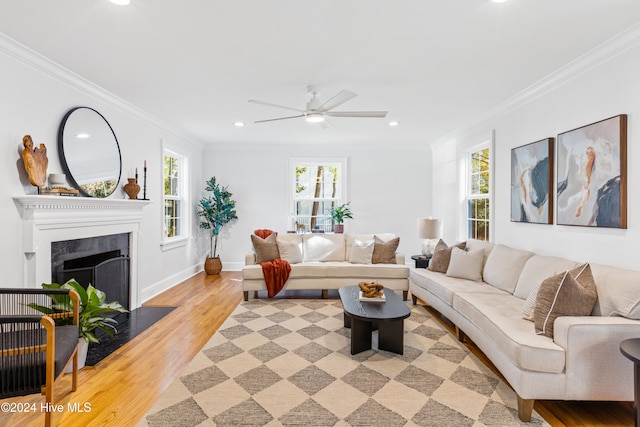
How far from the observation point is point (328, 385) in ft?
8.28

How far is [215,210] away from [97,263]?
3.01 meters

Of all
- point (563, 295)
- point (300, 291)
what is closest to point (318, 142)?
point (300, 291)

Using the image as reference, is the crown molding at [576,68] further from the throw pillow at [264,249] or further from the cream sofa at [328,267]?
the throw pillow at [264,249]

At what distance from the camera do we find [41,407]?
7.32ft

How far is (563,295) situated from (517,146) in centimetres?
229

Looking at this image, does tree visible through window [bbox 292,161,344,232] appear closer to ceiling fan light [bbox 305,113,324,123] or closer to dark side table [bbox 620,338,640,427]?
ceiling fan light [bbox 305,113,324,123]

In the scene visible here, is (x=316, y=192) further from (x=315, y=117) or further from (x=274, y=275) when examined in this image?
(x=315, y=117)

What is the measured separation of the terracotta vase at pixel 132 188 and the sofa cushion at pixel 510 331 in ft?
12.5

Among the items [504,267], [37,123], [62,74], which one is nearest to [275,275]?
[504,267]

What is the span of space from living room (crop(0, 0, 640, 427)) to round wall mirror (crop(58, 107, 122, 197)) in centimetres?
8

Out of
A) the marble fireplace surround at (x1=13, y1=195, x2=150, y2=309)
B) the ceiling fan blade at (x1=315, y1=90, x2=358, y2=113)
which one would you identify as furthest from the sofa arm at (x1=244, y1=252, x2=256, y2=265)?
the ceiling fan blade at (x1=315, y1=90, x2=358, y2=113)

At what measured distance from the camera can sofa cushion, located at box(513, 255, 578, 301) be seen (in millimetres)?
2959

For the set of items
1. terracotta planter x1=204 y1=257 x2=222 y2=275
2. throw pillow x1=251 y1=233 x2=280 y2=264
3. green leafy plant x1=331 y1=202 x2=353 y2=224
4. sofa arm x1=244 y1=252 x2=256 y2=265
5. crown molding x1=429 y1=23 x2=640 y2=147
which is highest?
crown molding x1=429 y1=23 x2=640 y2=147

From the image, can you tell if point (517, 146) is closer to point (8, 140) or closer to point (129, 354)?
point (129, 354)
